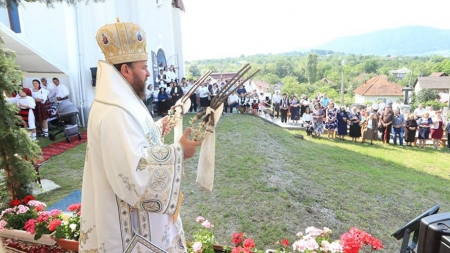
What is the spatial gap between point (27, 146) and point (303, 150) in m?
7.71

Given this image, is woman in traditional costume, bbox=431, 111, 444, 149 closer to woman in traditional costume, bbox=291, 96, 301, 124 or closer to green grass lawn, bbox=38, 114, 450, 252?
green grass lawn, bbox=38, 114, 450, 252

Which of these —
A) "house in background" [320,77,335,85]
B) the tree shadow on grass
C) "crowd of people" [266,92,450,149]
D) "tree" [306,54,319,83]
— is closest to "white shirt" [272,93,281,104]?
"crowd of people" [266,92,450,149]

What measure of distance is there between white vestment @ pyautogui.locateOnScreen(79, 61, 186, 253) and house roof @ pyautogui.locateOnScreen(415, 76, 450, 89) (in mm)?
72838

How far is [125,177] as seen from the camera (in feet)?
5.27

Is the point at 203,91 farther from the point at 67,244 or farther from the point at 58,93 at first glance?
the point at 67,244

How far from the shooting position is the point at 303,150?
980cm

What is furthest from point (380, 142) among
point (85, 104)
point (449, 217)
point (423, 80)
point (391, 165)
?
point (423, 80)

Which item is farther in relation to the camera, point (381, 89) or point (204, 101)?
point (381, 89)

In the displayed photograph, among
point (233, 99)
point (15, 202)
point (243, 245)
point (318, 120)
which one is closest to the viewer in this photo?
point (243, 245)

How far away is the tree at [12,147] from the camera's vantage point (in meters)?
3.65

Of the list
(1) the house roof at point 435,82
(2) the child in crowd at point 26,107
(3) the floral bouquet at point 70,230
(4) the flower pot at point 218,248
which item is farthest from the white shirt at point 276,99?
(1) the house roof at point 435,82

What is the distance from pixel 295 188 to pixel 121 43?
16.2 feet

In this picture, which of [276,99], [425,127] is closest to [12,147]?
[425,127]

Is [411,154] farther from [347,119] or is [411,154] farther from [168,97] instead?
[168,97]
